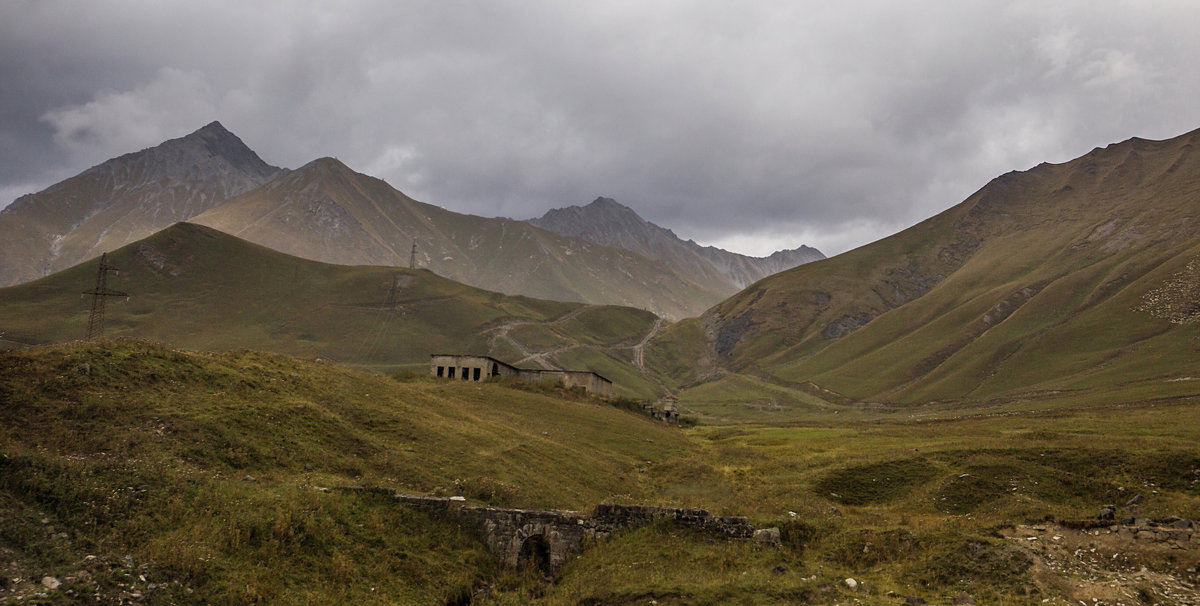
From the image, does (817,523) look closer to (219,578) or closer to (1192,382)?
(219,578)

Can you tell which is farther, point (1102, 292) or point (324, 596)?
point (1102, 292)

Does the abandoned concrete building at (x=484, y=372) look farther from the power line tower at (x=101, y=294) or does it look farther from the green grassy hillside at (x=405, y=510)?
the green grassy hillside at (x=405, y=510)

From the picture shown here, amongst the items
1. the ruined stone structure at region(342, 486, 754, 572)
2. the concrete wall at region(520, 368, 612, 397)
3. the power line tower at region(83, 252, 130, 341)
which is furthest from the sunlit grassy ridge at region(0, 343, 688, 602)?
the concrete wall at region(520, 368, 612, 397)

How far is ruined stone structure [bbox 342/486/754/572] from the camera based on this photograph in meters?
25.9

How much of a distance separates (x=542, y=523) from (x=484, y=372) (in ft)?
234

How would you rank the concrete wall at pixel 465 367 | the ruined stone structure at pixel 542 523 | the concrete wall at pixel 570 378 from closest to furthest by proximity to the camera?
the ruined stone structure at pixel 542 523
the concrete wall at pixel 465 367
the concrete wall at pixel 570 378

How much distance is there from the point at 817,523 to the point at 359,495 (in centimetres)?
1776

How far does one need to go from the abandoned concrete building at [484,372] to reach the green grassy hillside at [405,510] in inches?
1937

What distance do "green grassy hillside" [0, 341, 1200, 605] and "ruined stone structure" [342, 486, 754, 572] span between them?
559 millimetres

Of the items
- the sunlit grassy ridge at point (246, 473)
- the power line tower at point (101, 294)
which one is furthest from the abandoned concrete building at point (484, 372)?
the sunlit grassy ridge at point (246, 473)

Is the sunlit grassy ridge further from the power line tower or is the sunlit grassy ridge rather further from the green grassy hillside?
the power line tower

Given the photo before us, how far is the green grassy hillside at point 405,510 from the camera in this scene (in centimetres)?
1933

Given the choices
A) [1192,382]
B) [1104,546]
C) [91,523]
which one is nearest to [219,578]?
[91,523]

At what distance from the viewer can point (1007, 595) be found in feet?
64.0
